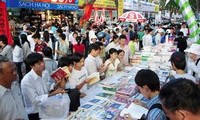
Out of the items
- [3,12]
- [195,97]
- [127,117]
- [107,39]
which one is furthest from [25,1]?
[195,97]

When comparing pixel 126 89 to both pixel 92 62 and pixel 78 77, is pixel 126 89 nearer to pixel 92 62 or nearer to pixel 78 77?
pixel 78 77

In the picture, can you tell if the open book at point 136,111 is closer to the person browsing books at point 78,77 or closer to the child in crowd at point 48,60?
the person browsing books at point 78,77

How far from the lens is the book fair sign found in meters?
12.2

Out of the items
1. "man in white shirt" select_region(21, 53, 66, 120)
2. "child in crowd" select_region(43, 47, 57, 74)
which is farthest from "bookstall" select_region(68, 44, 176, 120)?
"child in crowd" select_region(43, 47, 57, 74)

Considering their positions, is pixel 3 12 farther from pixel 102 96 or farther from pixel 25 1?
pixel 25 1

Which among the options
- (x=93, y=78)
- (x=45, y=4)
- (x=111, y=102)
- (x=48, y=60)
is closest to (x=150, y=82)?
(x=111, y=102)

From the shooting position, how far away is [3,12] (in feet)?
16.6

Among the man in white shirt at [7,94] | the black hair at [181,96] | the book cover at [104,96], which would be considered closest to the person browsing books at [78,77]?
the book cover at [104,96]

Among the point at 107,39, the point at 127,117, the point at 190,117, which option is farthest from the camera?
the point at 107,39

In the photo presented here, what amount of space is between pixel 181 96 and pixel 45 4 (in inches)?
526

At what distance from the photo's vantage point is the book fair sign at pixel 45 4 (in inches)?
479

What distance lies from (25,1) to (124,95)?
1012cm

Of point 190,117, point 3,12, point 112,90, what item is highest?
point 3,12

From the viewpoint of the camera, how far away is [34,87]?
3627 millimetres
